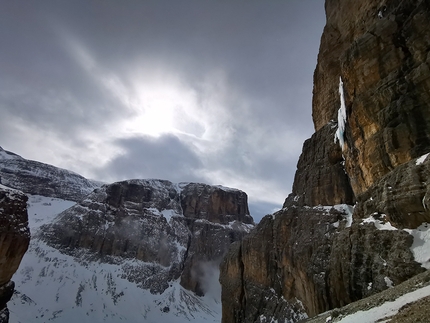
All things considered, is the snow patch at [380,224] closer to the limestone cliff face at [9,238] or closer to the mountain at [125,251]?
the limestone cliff face at [9,238]

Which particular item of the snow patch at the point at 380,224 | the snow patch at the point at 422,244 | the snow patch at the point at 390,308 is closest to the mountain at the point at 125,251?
the snow patch at the point at 380,224

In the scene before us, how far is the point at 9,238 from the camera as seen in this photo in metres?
43.0

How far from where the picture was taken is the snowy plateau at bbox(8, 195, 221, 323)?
11075 centimetres

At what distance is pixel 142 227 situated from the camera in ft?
530

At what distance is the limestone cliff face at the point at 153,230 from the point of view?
147 m

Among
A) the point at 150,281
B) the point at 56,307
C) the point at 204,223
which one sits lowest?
the point at 56,307

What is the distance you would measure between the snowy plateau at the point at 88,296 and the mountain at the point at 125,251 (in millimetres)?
421

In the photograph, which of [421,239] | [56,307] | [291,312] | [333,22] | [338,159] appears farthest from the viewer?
[56,307]

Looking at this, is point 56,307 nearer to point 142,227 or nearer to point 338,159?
point 142,227

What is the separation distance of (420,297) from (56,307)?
136m

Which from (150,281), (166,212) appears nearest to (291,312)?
(150,281)

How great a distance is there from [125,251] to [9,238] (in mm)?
115589

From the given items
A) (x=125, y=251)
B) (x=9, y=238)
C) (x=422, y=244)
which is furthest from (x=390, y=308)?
(x=125, y=251)

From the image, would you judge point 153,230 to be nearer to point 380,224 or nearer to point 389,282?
point 380,224
